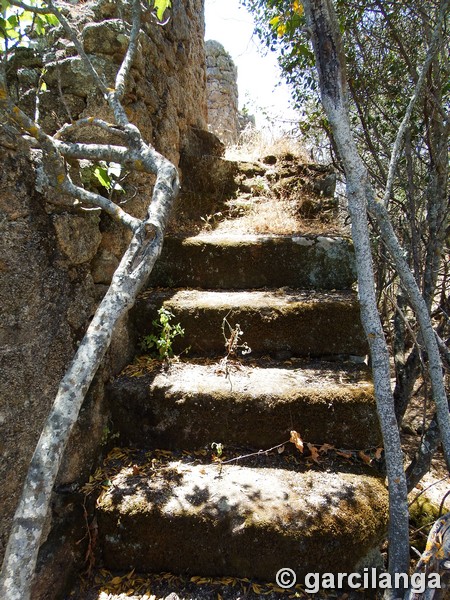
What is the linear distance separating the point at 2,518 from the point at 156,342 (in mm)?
1212

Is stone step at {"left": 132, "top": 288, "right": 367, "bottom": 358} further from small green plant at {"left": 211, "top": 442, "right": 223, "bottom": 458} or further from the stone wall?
the stone wall

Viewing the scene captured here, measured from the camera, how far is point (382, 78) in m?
3.36

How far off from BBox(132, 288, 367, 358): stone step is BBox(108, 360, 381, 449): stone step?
252 millimetres

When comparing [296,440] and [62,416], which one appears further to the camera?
[296,440]

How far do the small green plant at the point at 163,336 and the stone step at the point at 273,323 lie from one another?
0.05 metres

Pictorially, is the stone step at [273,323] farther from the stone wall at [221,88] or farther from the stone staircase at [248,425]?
the stone wall at [221,88]

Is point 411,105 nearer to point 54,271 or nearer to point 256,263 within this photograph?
point 256,263

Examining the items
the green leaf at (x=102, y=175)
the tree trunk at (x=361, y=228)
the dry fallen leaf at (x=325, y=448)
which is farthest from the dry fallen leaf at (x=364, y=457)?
the green leaf at (x=102, y=175)

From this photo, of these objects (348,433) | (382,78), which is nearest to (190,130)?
(382,78)

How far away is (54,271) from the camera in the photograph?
176cm

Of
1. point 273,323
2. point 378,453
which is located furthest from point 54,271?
point 378,453

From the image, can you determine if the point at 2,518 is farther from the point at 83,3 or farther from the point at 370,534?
the point at 83,3

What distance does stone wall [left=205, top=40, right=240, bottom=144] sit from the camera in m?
8.04

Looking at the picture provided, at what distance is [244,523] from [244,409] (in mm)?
529
